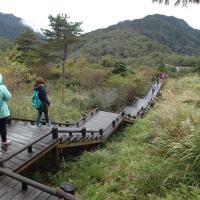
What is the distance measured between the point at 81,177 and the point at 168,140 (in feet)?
7.79

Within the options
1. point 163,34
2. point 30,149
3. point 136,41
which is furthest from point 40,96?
point 163,34

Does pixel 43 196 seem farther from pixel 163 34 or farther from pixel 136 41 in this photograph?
pixel 163 34

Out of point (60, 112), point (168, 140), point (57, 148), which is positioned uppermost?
point (168, 140)

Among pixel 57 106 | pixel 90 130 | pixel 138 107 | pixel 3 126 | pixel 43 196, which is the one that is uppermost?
pixel 3 126

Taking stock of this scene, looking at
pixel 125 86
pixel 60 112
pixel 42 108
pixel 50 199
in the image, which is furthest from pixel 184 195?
pixel 125 86

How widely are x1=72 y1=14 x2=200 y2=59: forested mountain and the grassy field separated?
51.1 meters

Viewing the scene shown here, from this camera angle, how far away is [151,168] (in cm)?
647

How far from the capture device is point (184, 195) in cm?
547

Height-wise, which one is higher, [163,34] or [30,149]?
[163,34]

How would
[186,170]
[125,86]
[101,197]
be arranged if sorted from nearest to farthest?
[186,170] → [101,197] → [125,86]

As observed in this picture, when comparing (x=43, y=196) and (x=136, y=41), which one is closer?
(x=43, y=196)

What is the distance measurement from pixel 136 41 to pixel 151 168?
90.5 metres

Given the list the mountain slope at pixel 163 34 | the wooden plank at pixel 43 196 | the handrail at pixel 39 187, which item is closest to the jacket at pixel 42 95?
the handrail at pixel 39 187

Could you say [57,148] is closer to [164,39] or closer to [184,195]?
[184,195]
